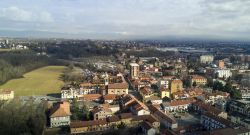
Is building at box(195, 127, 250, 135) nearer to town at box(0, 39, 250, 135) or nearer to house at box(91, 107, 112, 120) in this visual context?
town at box(0, 39, 250, 135)

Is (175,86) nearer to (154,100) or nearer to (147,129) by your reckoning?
(154,100)

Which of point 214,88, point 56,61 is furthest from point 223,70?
point 56,61

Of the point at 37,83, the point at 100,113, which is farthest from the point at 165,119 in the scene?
the point at 37,83

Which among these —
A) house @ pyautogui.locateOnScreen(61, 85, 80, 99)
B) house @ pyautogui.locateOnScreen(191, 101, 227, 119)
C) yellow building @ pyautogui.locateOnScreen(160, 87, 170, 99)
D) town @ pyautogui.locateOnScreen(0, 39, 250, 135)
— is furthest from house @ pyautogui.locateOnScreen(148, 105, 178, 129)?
house @ pyautogui.locateOnScreen(61, 85, 80, 99)

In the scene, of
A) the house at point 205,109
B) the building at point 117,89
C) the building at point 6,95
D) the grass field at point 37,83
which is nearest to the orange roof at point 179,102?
the house at point 205,109

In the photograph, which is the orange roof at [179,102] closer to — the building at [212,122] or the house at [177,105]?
the house at [177,105]

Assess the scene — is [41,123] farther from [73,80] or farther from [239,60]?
[239,60]
